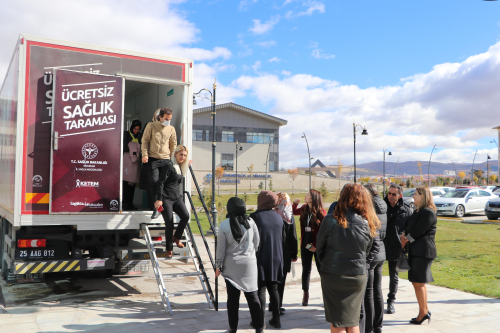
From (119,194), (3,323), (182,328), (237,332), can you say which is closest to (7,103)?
(119,194)

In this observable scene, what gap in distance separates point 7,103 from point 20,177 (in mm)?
1722

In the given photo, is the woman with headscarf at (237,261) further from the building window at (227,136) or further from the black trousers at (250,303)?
the building window at (227,136)

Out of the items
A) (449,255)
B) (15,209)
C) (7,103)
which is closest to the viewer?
(15,209)

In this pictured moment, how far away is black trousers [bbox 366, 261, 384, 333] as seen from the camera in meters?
4.62

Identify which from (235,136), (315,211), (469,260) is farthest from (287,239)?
(235,136)

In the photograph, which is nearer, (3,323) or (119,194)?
(3,323)

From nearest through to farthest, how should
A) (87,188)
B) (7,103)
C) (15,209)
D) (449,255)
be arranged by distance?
(15,209) < (87,188) < (7,103) < (449,255)

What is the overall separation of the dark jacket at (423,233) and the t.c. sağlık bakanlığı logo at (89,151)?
447cm

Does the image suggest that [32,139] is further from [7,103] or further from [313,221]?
[313,221]

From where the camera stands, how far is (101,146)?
20.1 feet

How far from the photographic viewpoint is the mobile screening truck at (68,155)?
566cm

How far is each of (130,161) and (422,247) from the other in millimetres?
4668

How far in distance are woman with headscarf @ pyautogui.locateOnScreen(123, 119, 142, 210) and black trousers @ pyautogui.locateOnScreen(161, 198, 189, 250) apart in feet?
3.91

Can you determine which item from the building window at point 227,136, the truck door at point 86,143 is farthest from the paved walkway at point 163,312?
the building window at point 227,136
